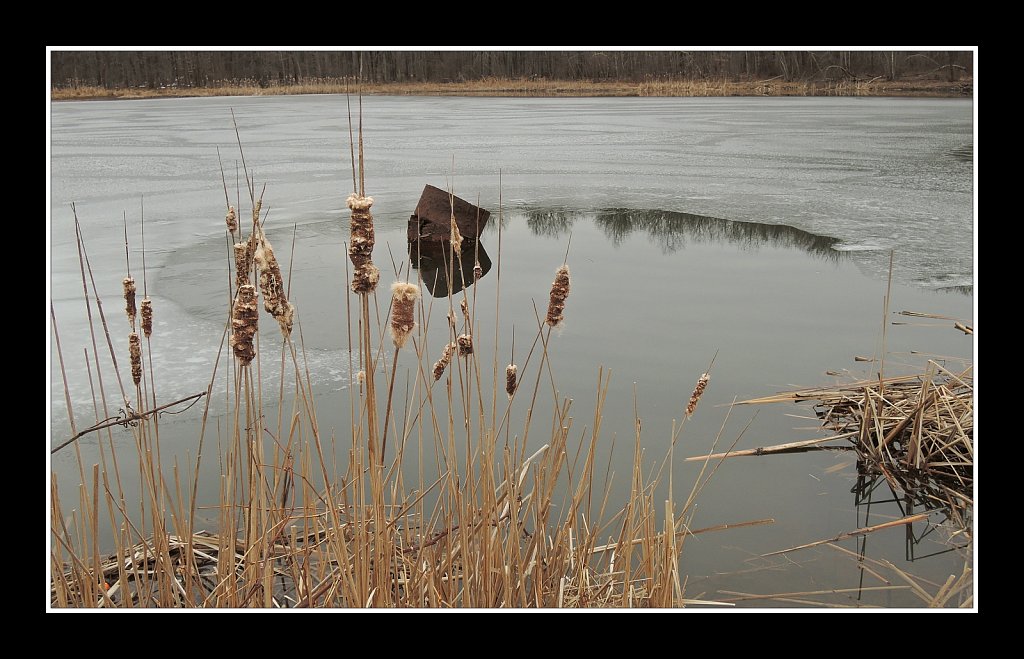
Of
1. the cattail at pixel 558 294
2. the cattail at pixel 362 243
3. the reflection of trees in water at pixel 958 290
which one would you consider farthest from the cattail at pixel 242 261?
the reflection of trees in water at pixel 958 290

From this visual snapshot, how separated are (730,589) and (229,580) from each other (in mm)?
1526

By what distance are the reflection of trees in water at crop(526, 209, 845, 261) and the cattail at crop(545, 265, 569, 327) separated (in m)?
5.19

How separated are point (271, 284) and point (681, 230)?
20.9 feet

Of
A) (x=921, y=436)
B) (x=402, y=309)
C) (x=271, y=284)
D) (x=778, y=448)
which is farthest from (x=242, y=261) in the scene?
(x=921, y=436)

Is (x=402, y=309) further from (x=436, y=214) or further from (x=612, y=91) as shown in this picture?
(x=612, y=91)

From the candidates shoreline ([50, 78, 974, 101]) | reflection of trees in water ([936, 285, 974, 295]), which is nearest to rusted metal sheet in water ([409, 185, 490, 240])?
shoreline ([50, 78, 974, 101])

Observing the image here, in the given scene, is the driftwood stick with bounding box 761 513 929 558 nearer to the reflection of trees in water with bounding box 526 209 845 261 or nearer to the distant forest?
the distant forest

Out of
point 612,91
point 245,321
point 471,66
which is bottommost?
point 245,321

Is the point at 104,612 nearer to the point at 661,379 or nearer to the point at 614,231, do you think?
the point at 661,379

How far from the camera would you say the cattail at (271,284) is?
1.49 metres

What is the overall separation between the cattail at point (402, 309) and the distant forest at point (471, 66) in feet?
7.10

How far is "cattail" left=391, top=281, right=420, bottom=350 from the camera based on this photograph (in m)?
1.46

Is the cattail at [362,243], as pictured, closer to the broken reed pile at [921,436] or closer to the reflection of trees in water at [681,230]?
the broken reed pile at [921,436]

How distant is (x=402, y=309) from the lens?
4.85 feet
